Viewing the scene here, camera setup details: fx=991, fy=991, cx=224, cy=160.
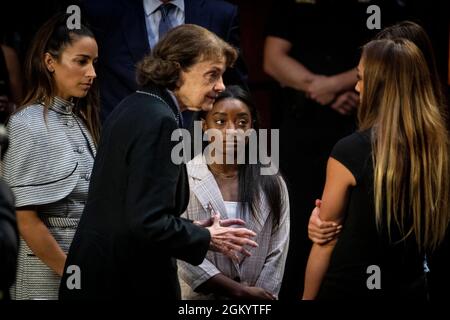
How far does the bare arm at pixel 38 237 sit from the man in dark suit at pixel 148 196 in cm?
31

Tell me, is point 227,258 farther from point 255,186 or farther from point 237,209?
point 255,186

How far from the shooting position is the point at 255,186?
422 centimetres

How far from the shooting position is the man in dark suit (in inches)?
123

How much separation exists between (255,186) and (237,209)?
0.43 ft

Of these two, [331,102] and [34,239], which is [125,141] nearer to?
→ [34,239]

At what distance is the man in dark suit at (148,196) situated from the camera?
3.12 m

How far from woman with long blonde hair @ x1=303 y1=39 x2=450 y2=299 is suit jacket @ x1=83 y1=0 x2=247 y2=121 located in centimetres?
115

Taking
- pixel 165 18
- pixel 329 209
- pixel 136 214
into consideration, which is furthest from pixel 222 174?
pixel 136 214

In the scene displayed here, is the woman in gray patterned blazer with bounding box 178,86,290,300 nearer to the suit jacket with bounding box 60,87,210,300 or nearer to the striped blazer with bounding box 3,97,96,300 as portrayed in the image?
the striped blazer with bounding box 3,97,96,300

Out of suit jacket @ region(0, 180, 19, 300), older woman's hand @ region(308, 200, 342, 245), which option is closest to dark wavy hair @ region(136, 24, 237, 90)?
older woman's hand @ region(308, 200, 342, 245)

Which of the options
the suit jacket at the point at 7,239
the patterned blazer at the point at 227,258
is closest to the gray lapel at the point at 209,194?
the patterned blazer at the point at 227,258

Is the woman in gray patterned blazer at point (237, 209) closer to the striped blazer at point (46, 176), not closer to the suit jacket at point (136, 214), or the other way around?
the striped blazer at point (46, 176)

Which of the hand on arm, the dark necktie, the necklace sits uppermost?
the dark necktie

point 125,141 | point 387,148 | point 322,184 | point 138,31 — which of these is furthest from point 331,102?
point 125,141
